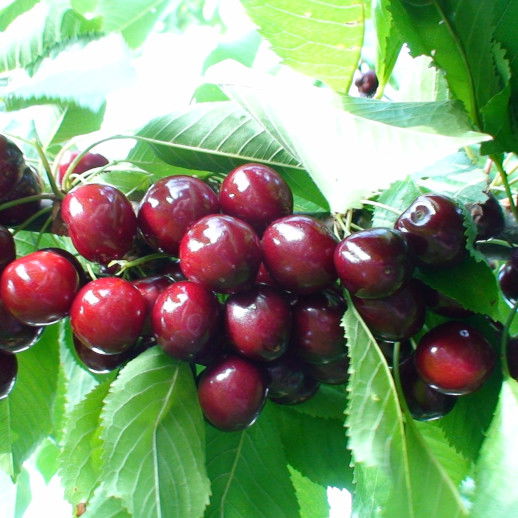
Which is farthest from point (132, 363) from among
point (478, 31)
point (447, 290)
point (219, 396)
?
point (478, 31)

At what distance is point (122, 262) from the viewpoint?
0.76m

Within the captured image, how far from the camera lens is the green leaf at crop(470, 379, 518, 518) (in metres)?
0.61

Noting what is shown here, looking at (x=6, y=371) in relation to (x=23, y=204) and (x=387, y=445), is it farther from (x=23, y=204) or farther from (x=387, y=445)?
(x=387, y=445)

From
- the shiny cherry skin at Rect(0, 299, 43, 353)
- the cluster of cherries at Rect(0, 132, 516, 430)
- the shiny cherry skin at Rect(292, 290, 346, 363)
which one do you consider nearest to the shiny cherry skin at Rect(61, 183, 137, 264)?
the cluster of cherries at Rect(0, 132, 516, 430)

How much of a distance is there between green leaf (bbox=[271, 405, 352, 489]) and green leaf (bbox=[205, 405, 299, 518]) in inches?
1.7

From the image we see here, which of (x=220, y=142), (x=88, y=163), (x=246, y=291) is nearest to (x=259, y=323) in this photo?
(x=246, y=291)

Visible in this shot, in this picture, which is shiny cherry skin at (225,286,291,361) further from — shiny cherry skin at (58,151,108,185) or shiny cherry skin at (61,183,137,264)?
shiny cherry skin at (58,151,108,185)

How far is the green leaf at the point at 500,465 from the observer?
2.02 feet

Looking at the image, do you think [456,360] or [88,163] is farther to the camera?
[88,163]

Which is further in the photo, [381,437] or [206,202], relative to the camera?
[206,202]

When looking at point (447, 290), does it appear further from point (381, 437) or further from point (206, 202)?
point (206, 202)

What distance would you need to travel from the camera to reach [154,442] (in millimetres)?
667

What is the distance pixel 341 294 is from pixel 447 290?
12cm

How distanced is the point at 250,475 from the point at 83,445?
0.75ft
